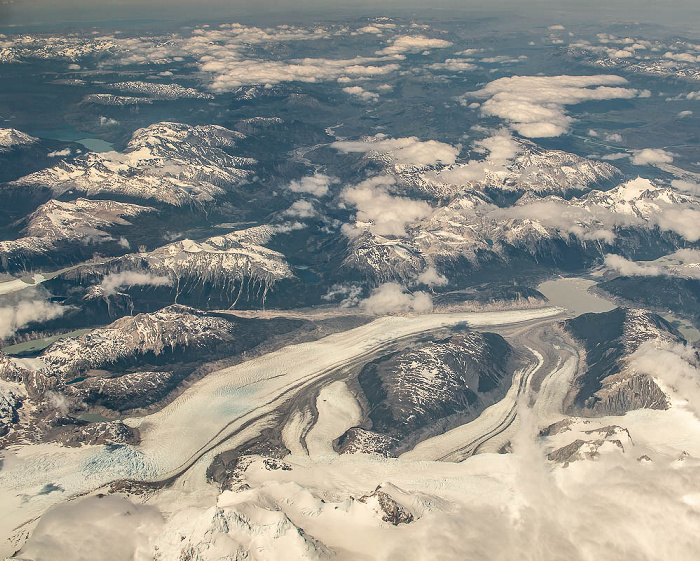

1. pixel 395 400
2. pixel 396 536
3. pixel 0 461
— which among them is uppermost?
pixel 396 536

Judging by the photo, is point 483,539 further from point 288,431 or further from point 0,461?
point 0,461

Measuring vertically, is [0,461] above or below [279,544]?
below

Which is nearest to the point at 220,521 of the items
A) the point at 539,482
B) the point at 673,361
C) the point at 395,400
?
the point at 539,482

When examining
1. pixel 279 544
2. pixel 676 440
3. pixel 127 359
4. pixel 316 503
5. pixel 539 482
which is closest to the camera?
pixel 279 544

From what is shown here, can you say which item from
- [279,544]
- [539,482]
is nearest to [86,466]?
[279,544]

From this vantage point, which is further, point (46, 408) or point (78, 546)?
point (46, 408)

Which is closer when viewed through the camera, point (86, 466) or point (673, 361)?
point (86, 466)

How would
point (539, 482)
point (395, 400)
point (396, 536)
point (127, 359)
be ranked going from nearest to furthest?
point (396, 536) → point (539, 482) → point (395, 400) → point (127, 359)

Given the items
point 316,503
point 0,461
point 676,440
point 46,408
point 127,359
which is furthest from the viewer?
point 127,359

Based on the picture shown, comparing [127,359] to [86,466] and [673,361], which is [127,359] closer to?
[86,466]
